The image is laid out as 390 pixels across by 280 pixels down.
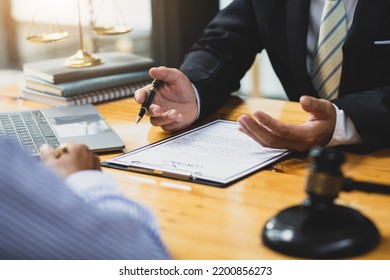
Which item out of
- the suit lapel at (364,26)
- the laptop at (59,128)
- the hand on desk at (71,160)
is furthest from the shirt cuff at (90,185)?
the suit lapel at (364,26)

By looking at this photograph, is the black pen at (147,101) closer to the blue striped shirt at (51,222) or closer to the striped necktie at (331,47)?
the striped necktie at (331,47)

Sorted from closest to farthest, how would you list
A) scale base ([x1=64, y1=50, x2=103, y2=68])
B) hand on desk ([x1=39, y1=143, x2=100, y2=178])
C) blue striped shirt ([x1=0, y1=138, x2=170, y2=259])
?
blue striped shirt ([x1=0, y1=138, x2=170, y2=259]), hand on desk ([x1=39, y1=143, x2=100, y2=178]), scale base ([x1=64, y1=50, x2=103, y2=68])

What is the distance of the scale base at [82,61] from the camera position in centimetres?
205

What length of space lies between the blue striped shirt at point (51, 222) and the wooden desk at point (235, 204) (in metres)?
0.11

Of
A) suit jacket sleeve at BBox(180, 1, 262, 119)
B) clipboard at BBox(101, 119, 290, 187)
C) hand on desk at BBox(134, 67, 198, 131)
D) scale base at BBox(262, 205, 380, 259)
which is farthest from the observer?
suit jacket sleeve at BBox(180, 1, 262, 119)

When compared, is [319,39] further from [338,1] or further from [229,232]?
[229,232]

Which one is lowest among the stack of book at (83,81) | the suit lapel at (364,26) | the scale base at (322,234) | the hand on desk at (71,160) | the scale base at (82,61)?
the stack of book at (83,81)

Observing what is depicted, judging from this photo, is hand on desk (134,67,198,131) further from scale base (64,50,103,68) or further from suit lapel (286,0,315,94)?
scale base (64,50,103,68)

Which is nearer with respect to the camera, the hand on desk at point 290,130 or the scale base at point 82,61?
the hand on desk at point 290,130

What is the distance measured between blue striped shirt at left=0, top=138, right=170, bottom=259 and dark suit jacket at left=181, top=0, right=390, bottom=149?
2.50ft

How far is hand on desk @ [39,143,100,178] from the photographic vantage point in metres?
1.06

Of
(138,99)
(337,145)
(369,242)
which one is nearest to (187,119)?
(138,99)

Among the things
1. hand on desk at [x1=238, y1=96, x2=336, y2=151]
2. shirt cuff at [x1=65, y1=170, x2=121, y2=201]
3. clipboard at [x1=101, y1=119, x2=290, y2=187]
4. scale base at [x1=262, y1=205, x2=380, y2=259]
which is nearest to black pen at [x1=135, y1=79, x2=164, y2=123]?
clipboard at [x1=101, y1=119, x2=290, y2=187]

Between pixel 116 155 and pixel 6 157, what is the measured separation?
2.06 feet
